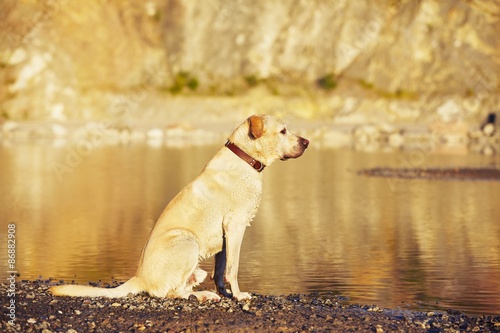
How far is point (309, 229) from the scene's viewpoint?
2214 centimetres

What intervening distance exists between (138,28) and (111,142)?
133ft

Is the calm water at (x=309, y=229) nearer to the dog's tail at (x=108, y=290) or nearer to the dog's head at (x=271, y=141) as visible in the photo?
the dog's head at (x=271, y=141)

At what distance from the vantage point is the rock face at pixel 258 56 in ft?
299

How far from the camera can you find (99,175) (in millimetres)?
37156

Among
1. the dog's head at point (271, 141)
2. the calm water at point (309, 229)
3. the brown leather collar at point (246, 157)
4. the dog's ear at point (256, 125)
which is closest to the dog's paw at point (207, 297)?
the brown leather collar at point (246, 157)

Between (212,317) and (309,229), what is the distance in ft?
36.2

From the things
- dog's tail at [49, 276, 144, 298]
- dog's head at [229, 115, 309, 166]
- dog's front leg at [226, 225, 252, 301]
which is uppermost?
dog's head at [229, 115, 309, 166]

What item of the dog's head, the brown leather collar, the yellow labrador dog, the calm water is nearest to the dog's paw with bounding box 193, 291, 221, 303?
the yellow labrador dog

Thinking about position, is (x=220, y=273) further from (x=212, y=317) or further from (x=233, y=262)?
(x=212, y=317)

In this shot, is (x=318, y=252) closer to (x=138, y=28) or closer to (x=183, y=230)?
(x=183, y=230)

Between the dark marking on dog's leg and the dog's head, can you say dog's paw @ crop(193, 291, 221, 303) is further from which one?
the dog's head

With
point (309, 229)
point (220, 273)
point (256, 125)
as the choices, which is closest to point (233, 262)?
point (220, 273)

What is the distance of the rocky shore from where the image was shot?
35.0ft

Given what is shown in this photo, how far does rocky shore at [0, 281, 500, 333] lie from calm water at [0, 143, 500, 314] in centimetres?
150
